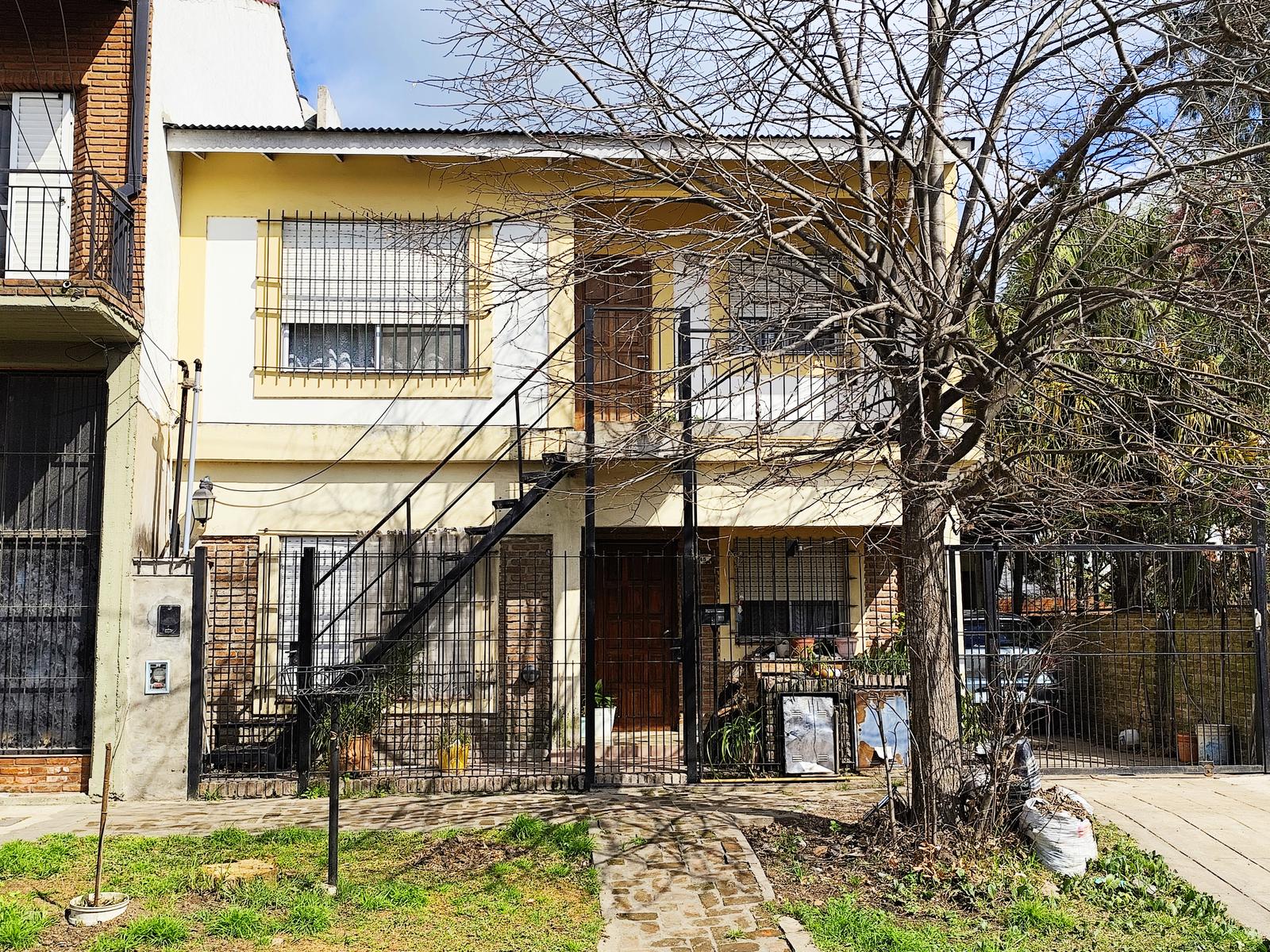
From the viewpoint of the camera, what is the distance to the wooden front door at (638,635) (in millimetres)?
13188

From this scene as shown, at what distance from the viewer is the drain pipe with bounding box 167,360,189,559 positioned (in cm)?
1120

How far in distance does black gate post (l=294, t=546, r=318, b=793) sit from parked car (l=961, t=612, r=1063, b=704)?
20.6ft

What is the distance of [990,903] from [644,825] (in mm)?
2850

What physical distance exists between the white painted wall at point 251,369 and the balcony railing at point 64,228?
4.80 feet

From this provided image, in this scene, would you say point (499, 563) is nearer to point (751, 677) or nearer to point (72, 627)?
point (751, 677)

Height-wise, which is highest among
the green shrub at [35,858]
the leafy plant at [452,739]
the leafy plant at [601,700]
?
the leafy plant at [601,700]

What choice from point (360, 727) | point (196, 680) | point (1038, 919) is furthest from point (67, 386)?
point (1038, 919)

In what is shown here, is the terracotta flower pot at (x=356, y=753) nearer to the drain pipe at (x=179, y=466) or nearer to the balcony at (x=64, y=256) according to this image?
the drain pipe at (x=179, y=466)

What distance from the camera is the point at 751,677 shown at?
12.6 metres

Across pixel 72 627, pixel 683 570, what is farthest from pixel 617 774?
pixel 72 627

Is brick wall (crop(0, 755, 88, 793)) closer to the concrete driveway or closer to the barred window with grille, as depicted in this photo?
the barred window with grille

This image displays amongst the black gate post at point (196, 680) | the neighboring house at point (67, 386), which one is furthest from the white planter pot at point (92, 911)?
the neighboring house at point (67, 386)

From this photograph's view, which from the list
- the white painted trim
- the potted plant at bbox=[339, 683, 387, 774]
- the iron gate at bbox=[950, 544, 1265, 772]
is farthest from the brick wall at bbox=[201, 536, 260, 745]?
the iron gate at bbox=[950, 544, 1265, 772]

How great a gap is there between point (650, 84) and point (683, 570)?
15.7 ft
